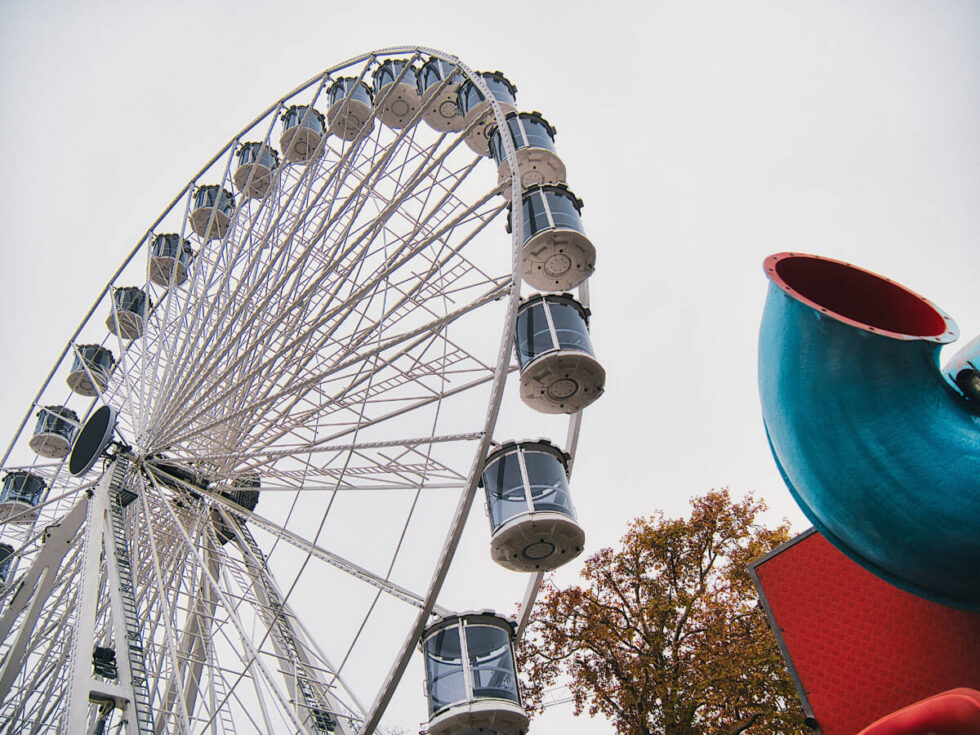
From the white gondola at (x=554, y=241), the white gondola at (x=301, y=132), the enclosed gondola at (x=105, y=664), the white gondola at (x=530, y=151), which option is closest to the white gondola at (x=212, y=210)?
the white gondola at (x=301, y=132)

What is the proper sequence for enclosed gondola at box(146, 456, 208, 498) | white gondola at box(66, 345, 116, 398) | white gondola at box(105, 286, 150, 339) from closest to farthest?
1. enclosed gondola at box(146, 456, 208, 498)
2. white gondola at box(105, 286, 150, 339)
3. white gondola at box(66, 345, 116, 398)

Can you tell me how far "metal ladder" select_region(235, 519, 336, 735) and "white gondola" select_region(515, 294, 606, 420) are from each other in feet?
15.0

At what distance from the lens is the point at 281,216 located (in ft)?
47.9

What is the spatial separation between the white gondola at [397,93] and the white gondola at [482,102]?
1.66 meters

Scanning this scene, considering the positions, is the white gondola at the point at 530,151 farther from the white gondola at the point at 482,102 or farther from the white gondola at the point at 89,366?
the white gondola at the point at 89,366

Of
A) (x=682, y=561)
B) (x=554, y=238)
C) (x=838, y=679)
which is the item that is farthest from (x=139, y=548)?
(x=838, y=679)

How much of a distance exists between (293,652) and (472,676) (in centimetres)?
411

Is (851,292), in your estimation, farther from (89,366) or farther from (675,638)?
(89,366)

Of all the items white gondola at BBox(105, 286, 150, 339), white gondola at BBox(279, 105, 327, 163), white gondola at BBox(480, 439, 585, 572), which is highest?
Result: white gondola at BBox(279, 105, 327, 163)

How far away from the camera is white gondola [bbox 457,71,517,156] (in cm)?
1356

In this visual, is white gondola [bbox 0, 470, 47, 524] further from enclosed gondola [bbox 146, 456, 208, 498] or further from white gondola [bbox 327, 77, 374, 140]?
white gondola [bbox 327, 77, 374, 140]

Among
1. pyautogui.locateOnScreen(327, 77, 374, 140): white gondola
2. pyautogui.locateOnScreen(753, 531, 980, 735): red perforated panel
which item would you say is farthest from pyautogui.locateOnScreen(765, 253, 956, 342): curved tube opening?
pyautogui.locateOnScreen(327, 77, 374, 140): white gondola

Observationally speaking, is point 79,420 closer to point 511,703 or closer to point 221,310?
point 221,310

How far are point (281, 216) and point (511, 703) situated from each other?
10.4 meters
